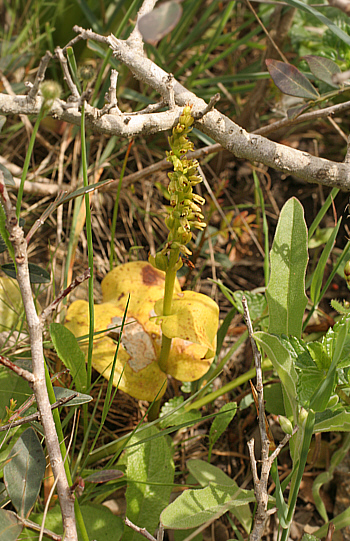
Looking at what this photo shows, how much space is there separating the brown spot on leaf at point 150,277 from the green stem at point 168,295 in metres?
0.24

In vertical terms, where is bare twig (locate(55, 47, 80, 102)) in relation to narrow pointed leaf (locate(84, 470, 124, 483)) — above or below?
→ above

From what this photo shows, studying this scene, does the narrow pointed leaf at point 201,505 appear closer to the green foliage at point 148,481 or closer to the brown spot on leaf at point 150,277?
the green foliage at point 148,481

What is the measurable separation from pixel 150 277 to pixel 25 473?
66cm

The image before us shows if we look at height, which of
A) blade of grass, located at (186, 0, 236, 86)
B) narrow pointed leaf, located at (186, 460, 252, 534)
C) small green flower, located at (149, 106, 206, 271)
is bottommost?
narrow pointed leaf, located at (186, 460, 252, 534)

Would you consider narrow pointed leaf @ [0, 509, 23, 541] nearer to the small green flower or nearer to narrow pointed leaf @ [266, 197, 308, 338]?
the small green flower

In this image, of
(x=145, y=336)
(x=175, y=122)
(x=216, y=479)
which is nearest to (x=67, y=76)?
(x=175, y=122)

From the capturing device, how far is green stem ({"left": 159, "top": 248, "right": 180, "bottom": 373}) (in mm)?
973

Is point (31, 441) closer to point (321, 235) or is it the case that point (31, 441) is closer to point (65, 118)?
point (65, 118)

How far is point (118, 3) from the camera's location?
67.6 inches

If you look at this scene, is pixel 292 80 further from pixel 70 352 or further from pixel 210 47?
pixel 70 352

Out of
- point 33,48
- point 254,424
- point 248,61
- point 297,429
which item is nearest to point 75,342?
point 297,429

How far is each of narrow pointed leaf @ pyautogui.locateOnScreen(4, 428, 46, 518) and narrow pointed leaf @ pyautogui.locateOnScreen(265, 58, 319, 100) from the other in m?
1.00

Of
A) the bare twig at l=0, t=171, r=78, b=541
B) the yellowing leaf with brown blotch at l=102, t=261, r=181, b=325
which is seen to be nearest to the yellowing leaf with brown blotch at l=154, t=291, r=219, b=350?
the yellowing leaf with brown blotch at l=102, t=261, r=181, b=325

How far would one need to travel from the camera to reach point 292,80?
1125mm
